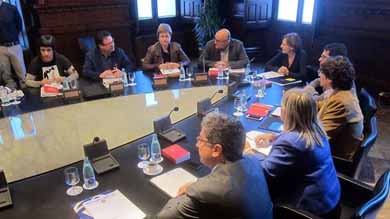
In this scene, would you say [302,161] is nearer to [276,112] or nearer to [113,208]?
[113,208]

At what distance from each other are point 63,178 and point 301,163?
3.96 ft

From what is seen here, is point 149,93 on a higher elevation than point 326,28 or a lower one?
lower

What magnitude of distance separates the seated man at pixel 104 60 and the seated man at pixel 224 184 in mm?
2330

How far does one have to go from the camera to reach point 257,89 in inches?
121

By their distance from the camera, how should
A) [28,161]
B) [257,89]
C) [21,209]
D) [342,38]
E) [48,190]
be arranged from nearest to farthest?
[21,209] → [48,190] → [28,161] → [257,89] → [342,38]

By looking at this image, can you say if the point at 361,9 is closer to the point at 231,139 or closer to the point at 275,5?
the point at 275,5

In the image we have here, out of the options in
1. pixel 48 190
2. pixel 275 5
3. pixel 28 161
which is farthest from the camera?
pixel 275 5

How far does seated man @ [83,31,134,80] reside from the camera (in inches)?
141

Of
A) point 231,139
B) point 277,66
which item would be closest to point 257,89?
point 277,66

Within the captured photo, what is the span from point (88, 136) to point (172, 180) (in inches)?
50.2

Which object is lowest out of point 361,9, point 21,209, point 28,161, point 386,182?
point 28,161

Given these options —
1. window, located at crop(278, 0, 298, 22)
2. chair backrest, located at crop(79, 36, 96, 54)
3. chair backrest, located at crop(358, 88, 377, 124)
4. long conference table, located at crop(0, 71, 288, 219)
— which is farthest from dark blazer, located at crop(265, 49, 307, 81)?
chair backrest, located at crop(79, 36, 96, 54)

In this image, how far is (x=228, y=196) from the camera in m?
1.21

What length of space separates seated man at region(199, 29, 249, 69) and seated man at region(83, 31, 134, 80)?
0.93 meters
